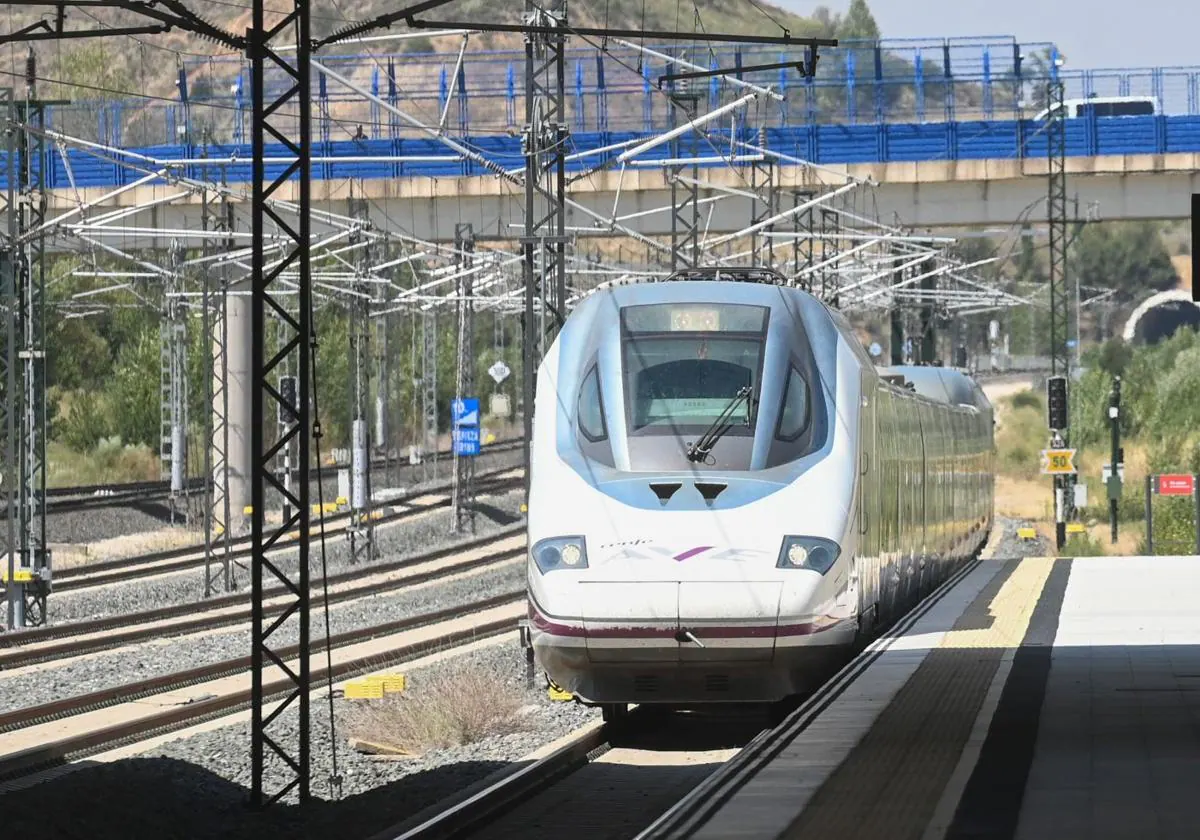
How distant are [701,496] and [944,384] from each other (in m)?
18.9

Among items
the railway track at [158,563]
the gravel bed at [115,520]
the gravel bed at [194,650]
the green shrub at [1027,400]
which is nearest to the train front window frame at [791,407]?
the gravel bed at [194,650]

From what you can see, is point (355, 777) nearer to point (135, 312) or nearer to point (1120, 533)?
point (1120, 533)

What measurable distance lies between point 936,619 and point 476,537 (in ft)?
91.1

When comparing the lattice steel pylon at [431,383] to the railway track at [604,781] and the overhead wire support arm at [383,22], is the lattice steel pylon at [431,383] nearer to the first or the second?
the railway track at [604,781]

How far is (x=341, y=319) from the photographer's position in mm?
82625

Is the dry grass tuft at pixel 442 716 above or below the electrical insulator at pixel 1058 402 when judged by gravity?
below

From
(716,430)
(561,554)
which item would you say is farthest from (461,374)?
(561,554)

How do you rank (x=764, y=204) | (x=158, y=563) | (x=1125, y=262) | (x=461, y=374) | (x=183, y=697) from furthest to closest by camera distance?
(x=1125, y=262)
(x=461, y=374)
(x=764, y=204)
(x=158, y=563)
(x=183, y=697)

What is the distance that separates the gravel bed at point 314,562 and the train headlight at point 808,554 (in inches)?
736

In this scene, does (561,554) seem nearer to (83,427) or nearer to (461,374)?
(461,374)

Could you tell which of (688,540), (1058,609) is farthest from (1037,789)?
(1058,609)

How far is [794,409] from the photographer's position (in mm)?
15156

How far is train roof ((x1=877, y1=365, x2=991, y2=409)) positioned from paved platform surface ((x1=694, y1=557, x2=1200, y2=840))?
354 inches

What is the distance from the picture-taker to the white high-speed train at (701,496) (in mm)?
13914
